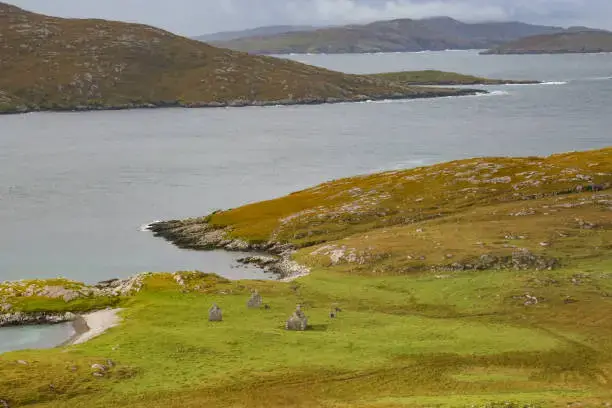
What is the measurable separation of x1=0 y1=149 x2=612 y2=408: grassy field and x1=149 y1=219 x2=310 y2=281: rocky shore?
214 centimetres

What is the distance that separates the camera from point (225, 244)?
10712 centimetres

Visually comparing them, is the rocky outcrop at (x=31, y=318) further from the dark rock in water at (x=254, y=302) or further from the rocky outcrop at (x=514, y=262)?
the rocky outcrop at (x=514, y=262)

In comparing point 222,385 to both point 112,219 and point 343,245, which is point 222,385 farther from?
point 112,219

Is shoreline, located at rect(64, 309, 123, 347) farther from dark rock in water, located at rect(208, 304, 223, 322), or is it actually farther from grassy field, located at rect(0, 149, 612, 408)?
dark rock in water, located at rect(208, 304, 223, 322)

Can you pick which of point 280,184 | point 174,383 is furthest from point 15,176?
point 174,383

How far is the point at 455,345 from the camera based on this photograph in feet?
177

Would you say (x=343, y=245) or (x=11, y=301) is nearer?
(x=11, y=301)

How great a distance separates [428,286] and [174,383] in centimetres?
3373

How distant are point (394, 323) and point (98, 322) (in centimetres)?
2684

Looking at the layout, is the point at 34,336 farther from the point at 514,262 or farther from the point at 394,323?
the point at 514,262

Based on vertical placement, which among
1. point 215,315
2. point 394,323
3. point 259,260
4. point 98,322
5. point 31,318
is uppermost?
point 215,315

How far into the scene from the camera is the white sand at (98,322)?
6100 cm

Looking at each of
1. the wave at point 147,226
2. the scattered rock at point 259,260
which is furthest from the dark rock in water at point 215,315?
the wave at point 147,226

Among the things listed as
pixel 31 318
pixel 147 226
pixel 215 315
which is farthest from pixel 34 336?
pixel 147 226
